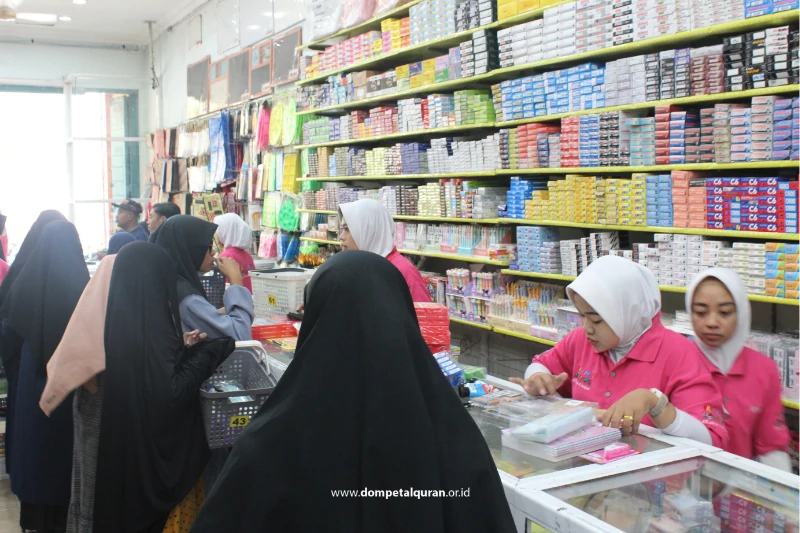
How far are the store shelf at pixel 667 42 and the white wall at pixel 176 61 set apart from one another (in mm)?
6620

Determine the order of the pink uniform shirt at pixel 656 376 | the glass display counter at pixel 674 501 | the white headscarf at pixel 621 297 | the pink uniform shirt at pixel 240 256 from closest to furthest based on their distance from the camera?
the glass display counter at pixel 674 501
the pink uniform shirt at pixel 656 376
the white headscarf at pixel 621 297
the pink uniform shirt at pixel 240 256

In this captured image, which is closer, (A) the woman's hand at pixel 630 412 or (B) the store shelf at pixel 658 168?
(A) the woman's hand at pixel 630 412

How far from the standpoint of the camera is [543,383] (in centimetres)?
273

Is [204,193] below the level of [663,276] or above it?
above

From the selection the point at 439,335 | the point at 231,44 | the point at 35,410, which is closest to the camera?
the point at 439,335

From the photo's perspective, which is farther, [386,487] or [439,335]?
[439,335]

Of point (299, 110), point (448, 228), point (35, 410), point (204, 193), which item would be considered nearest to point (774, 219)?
point (448, 228)

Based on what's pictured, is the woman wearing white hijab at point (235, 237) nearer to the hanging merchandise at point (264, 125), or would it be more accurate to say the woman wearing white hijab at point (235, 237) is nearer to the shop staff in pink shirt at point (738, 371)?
the hanging merchandise at point (264, 125)

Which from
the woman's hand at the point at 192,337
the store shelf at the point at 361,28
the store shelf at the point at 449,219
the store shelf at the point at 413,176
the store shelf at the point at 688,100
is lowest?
the woman's hand at the point at 192,337

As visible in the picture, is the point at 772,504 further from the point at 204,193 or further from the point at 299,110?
the point at 204,193

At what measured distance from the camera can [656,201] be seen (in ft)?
13.5

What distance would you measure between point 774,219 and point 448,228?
2.72 metres

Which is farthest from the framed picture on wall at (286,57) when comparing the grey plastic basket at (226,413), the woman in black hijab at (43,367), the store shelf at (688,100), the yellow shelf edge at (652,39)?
the grey plastic basket at (226,413)

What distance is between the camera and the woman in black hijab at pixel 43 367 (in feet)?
12.2
